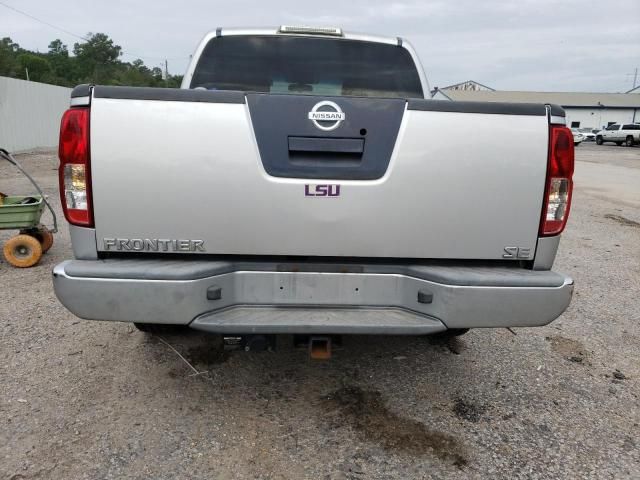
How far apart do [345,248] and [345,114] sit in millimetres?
639

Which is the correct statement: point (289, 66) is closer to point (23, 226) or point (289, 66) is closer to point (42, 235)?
point (23, 226)

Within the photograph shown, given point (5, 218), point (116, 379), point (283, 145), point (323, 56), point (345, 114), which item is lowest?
point (116, 379)

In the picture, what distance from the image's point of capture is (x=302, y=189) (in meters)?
2.44

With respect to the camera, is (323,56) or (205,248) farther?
(323,56)

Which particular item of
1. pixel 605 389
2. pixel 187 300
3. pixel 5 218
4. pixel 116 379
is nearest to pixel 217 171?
pixel 187 300

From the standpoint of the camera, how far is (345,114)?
8.04 feet

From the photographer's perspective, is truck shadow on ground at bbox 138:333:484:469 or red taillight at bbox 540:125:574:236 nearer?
red taillight at bbox 540:125:574:236

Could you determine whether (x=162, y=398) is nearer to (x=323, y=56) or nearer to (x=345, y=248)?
(x=345, y=248)

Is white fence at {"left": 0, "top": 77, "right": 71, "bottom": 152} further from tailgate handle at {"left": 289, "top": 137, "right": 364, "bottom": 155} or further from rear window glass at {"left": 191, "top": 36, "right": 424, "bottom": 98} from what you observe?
tailgate handle at {"left": 289, "top": 137, "right": 364, "bottom": 155}

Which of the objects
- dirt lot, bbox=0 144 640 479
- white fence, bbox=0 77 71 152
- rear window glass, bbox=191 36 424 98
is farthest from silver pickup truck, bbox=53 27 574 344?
white fence, bbox=0 77 71 152

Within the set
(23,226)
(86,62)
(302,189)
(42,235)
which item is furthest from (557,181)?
(86,62)

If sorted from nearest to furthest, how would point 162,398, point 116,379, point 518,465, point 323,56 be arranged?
point 518,465 → point 162,398 → point 116,379 → point 323,56

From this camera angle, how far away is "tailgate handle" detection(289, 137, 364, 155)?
243 centimetres

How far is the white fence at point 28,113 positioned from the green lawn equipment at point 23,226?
14.6m
